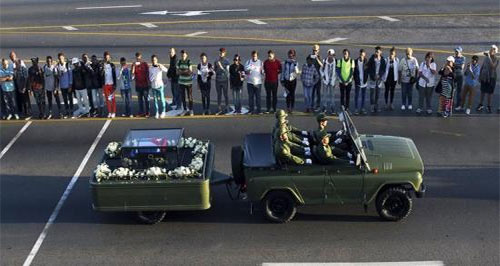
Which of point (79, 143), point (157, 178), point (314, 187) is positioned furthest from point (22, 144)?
point (314, 187)

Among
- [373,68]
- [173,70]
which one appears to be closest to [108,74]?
[173,70]

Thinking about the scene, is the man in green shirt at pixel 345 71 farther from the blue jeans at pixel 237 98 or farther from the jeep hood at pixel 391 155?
the jeep hood at pixel 391 155

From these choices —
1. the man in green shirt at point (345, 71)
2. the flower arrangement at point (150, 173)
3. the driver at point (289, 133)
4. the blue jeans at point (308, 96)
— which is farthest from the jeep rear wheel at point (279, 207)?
the blue jeans at point (308, 96)

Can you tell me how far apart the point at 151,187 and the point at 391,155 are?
14.5 feet

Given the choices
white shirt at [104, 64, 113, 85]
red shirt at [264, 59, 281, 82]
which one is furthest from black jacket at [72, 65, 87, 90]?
red shirt at [264, 59, 281, 82]

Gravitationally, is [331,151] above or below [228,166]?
above

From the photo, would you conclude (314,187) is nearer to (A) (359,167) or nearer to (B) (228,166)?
(A) (359,167)

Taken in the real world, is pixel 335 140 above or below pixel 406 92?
above

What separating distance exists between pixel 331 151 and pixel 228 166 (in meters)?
3.40

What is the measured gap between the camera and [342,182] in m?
12.2

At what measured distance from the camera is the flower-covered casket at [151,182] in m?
12.1

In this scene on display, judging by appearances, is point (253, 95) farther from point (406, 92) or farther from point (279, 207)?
point (279, 207)

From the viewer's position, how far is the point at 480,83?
59.2 ft

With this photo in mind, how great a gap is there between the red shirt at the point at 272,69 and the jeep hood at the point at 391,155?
479 centimetres
